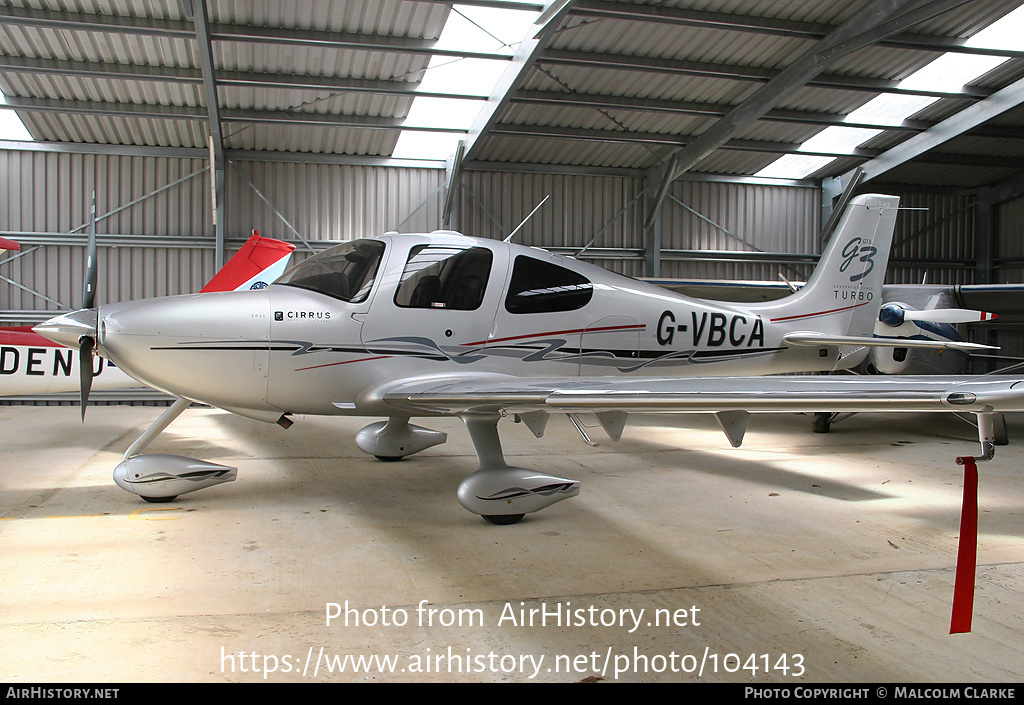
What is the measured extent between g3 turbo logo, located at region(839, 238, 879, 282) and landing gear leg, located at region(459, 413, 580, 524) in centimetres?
430

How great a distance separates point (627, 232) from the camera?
15.3 m

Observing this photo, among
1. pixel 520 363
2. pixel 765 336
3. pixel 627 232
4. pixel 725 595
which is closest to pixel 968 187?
pixel 627 232

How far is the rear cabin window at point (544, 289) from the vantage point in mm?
5266

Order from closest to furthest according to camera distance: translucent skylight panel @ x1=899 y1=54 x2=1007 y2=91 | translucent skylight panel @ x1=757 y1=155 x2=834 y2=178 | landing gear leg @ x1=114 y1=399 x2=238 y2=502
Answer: landing gear leg @ x1=114 y1=399 x2=238 y2=502 → translucent skylight panel @ x1=899 y1=54 x2=1007 y2=91 → translucent skylight panel @ x1=757 y1=155 x2=834 y2=178

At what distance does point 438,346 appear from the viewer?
5.04 m

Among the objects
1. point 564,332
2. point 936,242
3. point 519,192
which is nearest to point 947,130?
point 936,242

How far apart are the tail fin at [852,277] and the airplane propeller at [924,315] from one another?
2170 mm

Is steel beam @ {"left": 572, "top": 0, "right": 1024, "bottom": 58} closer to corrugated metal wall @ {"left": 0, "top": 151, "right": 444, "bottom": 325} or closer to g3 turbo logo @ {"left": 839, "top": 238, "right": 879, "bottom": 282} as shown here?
g3 turbo logo @ {"left": 839, "top": 238, "right": 879, "bottom": 282}

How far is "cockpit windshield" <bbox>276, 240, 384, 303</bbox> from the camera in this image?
492 cm

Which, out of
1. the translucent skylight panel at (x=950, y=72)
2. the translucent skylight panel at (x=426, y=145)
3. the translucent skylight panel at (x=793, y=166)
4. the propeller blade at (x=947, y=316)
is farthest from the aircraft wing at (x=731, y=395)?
the translucent skylight panel at (x=793, y=166)

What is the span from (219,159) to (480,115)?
4910mm

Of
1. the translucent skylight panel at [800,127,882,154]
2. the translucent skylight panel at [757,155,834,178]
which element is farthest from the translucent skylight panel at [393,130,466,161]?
the translucent skylight panel at [800,127,882,154]

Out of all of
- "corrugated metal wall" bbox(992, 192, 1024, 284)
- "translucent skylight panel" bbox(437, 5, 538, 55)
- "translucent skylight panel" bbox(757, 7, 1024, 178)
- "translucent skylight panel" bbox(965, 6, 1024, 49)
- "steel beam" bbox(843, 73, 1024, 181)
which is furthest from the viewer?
"corrugated metal wall" bbox(992, 192, 1024, 284)

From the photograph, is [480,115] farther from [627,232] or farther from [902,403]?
[902,403]
